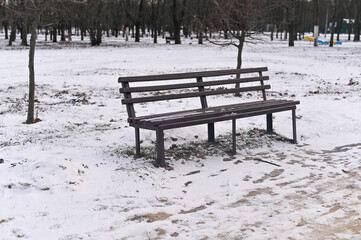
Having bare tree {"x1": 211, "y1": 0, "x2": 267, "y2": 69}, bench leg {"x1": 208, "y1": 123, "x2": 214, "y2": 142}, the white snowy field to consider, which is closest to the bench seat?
bench leg {"x1": 208, "y1": 123, "x2": 214, "y2": 142}

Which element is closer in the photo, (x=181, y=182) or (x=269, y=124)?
(x=181, y=182)

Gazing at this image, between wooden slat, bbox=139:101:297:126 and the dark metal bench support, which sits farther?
the dark metal bench support

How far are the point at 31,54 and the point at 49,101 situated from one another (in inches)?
119

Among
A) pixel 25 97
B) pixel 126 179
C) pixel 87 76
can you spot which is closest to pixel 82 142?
pixel 126 179

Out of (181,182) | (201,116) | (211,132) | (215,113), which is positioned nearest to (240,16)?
(211,132)

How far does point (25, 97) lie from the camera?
12.2m

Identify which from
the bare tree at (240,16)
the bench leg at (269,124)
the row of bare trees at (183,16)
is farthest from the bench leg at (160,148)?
the bare tree at (240,16)

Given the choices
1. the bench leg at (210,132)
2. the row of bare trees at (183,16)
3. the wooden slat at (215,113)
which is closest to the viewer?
the wooden slat at (215,113)

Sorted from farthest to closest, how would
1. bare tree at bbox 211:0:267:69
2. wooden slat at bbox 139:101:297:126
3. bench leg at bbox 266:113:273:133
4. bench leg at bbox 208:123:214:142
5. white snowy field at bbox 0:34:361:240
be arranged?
bare tree at bbox 211:0:267:69
bench leg at bbox 266:113:273:133
bench leg at bbox 208:123:214:142
wooden slat at bbox 139:101:297:126
white snowy field at bbox 0:34:361:240

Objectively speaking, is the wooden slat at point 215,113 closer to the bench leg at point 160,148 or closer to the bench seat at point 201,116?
the bench seat at point 201,116

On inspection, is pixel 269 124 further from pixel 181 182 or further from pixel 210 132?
pixel 181 182

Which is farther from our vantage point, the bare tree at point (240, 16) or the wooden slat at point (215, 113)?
the bare tree at point (240, 16)

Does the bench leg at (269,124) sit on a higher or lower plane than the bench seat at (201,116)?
lower

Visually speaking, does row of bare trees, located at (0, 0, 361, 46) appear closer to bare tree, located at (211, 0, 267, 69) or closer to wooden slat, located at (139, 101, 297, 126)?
bare tree, located at (211, 0, 267, 69)
